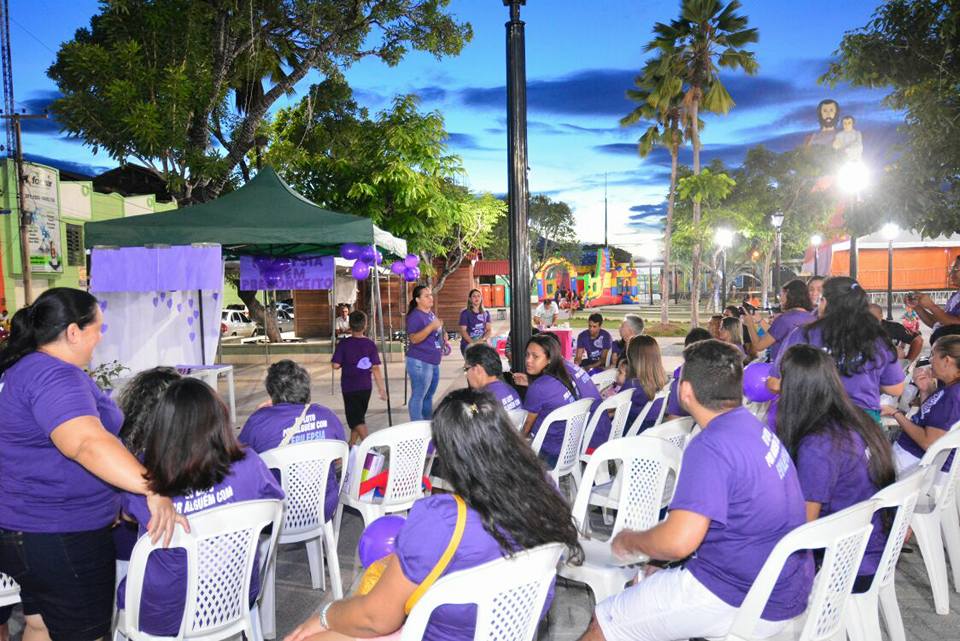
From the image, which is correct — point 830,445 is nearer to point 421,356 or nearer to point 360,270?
point 421,356

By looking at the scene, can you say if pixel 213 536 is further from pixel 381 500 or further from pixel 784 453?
pixel 784 453

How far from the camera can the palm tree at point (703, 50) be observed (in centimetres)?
1936

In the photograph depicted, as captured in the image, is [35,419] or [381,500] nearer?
[35,419]

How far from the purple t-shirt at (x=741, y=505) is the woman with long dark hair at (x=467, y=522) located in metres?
0.42

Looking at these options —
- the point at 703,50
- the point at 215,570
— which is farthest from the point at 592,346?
the point at 703,50

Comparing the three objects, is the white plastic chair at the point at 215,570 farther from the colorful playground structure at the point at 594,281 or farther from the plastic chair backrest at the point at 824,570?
the colorful playground structure at the point at 594,281

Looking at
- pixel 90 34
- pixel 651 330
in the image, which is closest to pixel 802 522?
pixel 90 34

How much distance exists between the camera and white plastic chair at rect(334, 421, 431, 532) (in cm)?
372

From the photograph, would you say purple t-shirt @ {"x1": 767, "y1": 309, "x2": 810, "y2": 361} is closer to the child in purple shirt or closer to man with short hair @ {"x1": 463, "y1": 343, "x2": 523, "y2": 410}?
man with short hair @ {"x1": 463, "y1": 343, "x2": 523, "y2": 410}

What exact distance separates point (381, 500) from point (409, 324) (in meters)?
3.84

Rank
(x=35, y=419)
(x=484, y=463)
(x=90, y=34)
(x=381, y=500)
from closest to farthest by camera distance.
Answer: (x=484, y=463), (x=35, y=419), (x=381, y=500), (x=90, y=34)

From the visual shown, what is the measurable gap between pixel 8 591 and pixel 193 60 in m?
10.3

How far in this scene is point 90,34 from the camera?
53.1ft

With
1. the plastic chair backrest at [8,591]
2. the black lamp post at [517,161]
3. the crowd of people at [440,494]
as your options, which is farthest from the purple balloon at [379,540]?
the black lamp post at [517,161]
